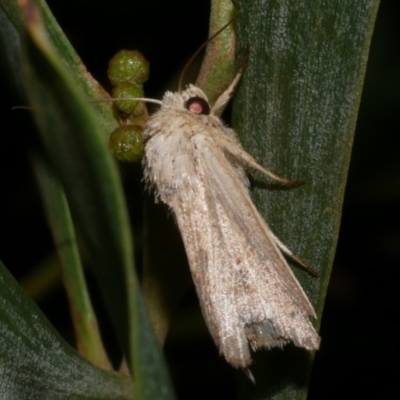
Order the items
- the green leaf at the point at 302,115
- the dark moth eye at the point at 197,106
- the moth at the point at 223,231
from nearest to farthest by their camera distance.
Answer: the green leaf at the point at 302,115, the moth at the point at 223,231, the dark moth eye at the point at 197,106

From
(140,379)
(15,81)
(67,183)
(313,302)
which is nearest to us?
(140,379)

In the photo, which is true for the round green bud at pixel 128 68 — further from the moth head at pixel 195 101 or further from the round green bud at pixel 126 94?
the moth head at pixel 195 101

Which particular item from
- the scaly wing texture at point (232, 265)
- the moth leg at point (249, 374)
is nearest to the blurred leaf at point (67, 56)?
the scaly wing texture at point (232, 265)

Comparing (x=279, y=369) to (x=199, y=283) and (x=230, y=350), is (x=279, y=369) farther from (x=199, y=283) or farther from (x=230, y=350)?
(x=199, y=283)

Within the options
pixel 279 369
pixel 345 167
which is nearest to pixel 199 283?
pixel 279 369

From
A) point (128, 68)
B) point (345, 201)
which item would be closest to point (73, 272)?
point (128, 68)
